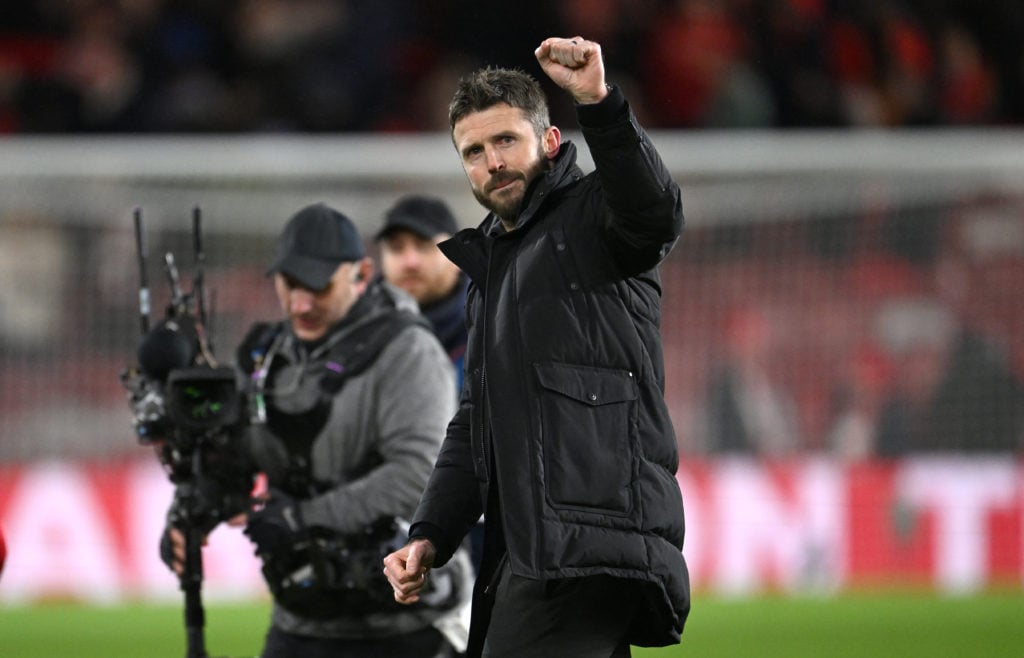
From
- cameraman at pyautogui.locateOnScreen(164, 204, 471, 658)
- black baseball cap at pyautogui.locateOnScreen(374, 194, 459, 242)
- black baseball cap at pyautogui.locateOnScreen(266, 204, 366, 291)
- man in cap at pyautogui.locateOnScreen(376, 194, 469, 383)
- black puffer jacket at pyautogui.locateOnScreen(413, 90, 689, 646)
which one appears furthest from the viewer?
black baseball cap at pyautogui.locateOnScreen(374, 194, 459, 242)

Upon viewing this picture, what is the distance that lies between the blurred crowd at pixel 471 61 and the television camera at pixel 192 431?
963cm

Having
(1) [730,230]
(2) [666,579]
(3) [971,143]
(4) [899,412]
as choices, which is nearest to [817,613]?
(4) [899,412]

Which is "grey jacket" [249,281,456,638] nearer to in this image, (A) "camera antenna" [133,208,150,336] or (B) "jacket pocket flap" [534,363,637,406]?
(A) "camera antenna" [133,208,150,336]

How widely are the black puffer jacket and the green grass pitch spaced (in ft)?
17.8

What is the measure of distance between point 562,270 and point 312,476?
174 cm

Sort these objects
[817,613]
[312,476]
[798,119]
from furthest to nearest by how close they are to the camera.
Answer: [798,119], [817,613], [312,476]

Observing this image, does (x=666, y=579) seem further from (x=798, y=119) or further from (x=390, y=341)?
(x=798, y=119)

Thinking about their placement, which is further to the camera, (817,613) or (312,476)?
(817,613)

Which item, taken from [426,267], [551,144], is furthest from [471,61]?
[551,144]

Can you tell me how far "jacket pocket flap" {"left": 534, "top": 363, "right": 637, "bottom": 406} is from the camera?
150 inches

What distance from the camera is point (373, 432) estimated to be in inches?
212

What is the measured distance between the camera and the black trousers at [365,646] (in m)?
5.33

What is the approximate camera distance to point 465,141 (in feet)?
13.4

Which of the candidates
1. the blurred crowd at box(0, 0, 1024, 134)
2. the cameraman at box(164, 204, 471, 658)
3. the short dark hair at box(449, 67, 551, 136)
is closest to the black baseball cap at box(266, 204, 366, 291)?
the cameraman at box(164, 204, 471, 658)
